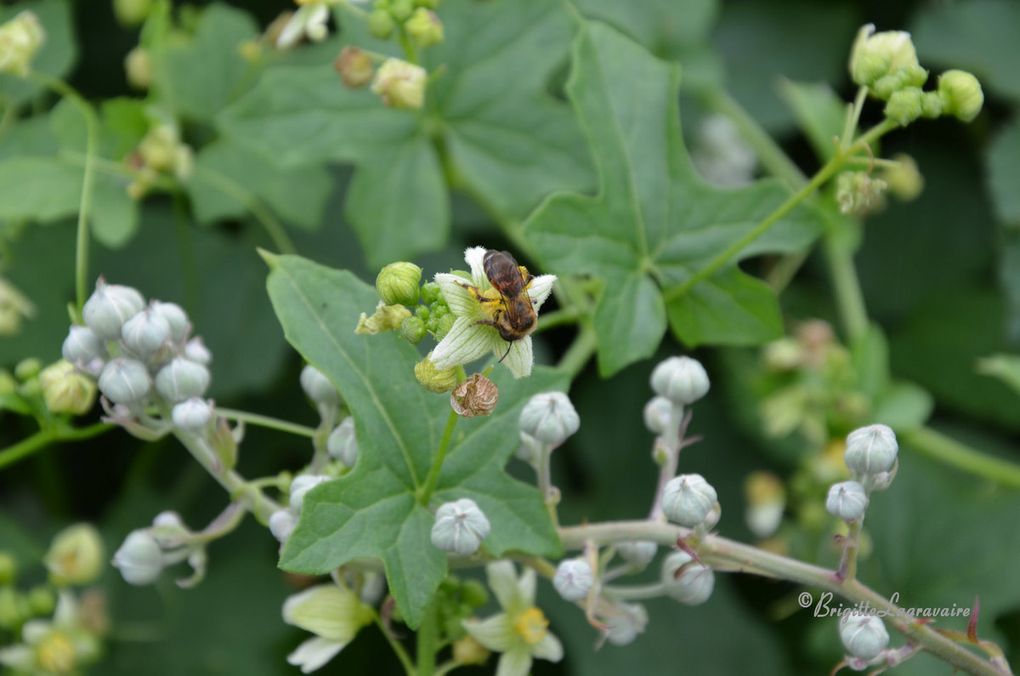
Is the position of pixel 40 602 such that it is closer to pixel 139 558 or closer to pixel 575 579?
pixel 139 558

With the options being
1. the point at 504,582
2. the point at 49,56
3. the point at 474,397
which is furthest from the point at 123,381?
the point at 49,56

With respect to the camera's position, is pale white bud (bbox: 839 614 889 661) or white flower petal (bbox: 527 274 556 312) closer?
white flower petal (bbox: 527 274 556 312)

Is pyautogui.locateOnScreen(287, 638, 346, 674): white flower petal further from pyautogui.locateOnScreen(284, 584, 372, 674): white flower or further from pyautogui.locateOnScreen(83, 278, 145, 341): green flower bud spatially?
pyautogui.locateOnScreen(83, 278, 145, 341): green flower bud

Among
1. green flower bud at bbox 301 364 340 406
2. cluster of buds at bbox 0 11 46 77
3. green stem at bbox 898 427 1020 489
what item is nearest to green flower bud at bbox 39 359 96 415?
green flower bud at bbox 301 364 340 406

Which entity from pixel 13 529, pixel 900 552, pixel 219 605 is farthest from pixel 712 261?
pixel 13 529

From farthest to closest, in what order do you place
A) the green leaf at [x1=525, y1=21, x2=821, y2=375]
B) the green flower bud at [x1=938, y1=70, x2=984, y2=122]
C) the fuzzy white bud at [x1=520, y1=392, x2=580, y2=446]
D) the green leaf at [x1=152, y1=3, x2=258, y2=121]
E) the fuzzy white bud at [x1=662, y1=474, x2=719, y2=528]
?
1. the green leaf at [x1=152, y1=3, x2=258, y2=121]
2. the green leaf at [x1=525, y1=21, x2=821, y2=375]
3. the green flower bud at [x1=938, y1=70, x2=984, y2=122]
4. the fuzzy white bud at [x1=520, y1=392, x2=580, y2=446]
5. the fuzzy white bud at [x1=662, y1=474, x2=719, y2=528]
